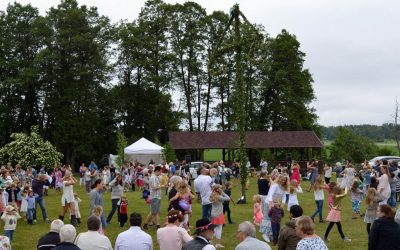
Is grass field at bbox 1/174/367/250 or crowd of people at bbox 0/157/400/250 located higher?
crowd of people at bbox 0/157/400/250

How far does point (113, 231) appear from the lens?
1498cm

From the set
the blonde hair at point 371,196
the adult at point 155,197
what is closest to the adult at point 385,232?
the blonde hair at point 371,196

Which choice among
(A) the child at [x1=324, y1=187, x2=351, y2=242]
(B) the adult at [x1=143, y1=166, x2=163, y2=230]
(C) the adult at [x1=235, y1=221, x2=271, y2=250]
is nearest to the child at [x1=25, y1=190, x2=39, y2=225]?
(B) the adult at [x1=143, y1=166, x2=163, y2=230]

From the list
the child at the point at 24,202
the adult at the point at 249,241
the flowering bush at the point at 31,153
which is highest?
the flowering bush at the point at 31,153

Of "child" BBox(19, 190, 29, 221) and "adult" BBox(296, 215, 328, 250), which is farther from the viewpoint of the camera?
"child" BBox(19, 190, 29, 221)

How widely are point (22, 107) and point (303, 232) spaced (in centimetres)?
4694

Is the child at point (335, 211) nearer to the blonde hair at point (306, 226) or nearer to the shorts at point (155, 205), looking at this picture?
the shorts at point (155, 205)

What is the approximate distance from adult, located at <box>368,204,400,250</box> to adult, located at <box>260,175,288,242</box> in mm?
4753

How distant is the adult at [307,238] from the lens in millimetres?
6156

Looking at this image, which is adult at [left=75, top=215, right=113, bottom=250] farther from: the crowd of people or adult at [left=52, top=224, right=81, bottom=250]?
adult at [left=52, top=224, right=81, bottom=250]

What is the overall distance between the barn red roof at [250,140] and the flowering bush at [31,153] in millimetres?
10102

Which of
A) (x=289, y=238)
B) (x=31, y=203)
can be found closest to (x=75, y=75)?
(x=31, y=203)

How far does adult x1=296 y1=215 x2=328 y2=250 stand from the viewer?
20.2ft

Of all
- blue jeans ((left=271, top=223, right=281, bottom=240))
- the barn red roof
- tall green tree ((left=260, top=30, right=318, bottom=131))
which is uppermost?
tall green tree ((left=260, top=30, right=318, bottom=131))
